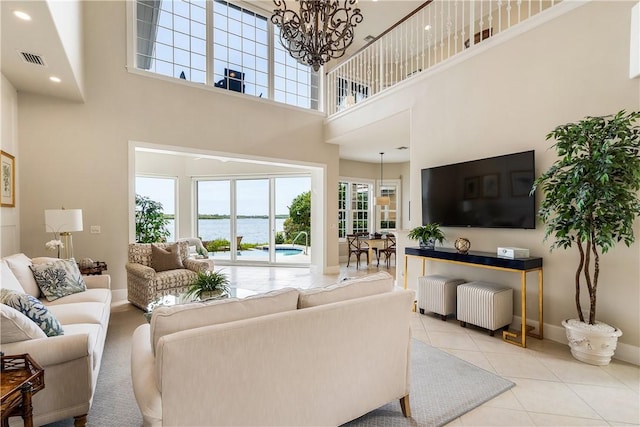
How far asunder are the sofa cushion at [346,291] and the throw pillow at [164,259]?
3.53 m

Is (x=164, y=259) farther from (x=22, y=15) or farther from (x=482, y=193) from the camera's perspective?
(x=482, y=193)

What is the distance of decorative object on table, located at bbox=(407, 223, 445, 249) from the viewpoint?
4191 mm

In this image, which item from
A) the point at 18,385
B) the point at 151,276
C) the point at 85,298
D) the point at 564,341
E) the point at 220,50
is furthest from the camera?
the point at 220,50

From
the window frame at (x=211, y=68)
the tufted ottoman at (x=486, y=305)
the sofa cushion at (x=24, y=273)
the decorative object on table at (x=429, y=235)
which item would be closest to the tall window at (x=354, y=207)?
the window frame at (x=211, y=68)

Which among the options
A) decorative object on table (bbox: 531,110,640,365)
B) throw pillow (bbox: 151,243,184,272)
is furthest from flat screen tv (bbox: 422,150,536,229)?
throw pillow (bbox: 151,243,184,272)

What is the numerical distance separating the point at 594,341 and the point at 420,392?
1726 mm

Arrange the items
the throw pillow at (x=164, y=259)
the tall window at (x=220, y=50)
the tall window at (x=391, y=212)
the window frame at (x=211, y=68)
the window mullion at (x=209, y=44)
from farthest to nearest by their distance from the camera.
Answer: the tall window at (x=391, y=212)
the window mullion at (x=209, y=44)
the tall window at (x=220, y=50)
the window frame at (x=211, y=68)
the throw pillow at (x=164, y=259)

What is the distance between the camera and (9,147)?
3928mm

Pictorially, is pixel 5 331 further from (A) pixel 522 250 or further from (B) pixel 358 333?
(A) pixel 522 250

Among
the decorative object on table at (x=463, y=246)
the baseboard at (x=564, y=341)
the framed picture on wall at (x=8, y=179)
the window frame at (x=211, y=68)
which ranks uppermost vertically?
the window frame at (x=211, y=68)

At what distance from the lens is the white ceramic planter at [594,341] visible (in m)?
2.70

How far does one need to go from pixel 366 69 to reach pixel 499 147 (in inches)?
138

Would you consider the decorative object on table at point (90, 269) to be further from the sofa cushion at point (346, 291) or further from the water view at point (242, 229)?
the water view at point (242, 229)

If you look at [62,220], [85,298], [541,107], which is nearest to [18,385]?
[85,298]
